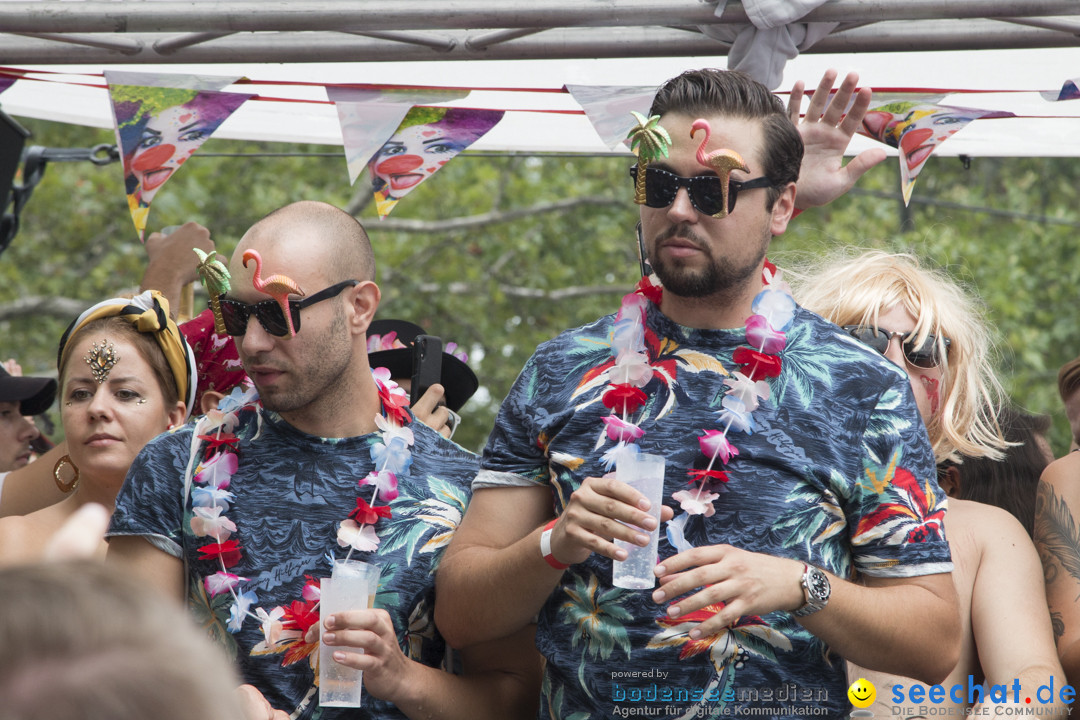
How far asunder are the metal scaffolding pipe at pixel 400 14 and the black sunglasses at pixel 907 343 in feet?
2.71

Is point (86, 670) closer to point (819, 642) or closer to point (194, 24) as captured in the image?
point (819, 642)

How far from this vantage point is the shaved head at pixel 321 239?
2840 millimetres

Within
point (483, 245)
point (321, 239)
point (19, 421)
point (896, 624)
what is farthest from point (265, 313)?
point (483, 245)

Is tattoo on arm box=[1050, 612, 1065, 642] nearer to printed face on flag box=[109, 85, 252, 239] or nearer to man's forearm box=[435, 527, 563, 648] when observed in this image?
man's forearm box=[435, 527, 563, 648]

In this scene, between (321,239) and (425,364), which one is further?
(425,364)

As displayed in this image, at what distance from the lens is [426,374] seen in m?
3.44

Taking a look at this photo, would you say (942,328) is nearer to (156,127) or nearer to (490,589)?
(490,589)

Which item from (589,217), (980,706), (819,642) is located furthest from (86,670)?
(589,217)

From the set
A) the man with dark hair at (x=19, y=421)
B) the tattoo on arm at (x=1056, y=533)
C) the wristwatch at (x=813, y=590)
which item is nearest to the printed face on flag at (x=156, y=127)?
the man with dark hair at (x=19, y=421)

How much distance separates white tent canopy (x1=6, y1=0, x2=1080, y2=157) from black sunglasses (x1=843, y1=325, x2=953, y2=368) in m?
0.81

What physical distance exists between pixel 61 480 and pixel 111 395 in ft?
1.79

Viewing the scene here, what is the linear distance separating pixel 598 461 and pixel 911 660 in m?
0.72

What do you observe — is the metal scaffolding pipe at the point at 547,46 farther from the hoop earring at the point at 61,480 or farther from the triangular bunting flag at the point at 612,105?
the hoop earring at the point at 61,480

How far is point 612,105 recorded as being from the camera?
333cm
